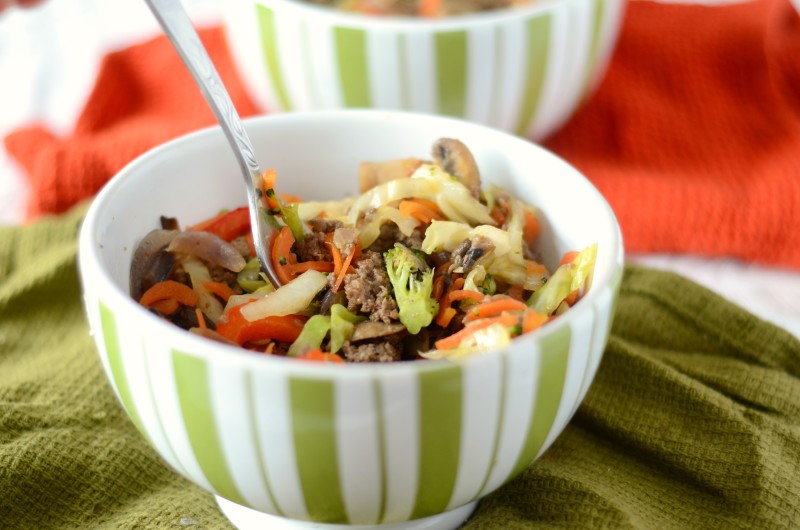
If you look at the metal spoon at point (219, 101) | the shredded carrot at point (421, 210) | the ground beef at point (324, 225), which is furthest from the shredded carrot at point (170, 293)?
the shredded carrot at point (421, 210)

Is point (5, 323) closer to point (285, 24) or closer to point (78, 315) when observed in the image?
point (78, 315)

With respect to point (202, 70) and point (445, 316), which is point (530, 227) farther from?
point (202, 70)

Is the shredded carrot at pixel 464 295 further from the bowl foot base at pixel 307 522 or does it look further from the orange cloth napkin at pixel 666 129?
the orange cloth napkin at pixel 666 129

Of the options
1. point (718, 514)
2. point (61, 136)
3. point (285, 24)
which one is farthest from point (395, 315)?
point (61, 136)

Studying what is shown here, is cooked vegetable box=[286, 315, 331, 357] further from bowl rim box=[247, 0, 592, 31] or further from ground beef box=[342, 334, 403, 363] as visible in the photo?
bowl rim box=[247, 0, 592, 31]

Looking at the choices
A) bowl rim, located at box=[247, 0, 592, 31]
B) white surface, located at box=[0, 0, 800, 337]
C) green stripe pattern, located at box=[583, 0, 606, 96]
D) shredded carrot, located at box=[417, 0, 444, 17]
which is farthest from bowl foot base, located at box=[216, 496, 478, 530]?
shredded carrot, located at box=[417, 0, 444, 17]

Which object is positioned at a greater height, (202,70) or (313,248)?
(202,70)

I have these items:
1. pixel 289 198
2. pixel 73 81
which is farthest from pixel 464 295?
pixel 73 81
